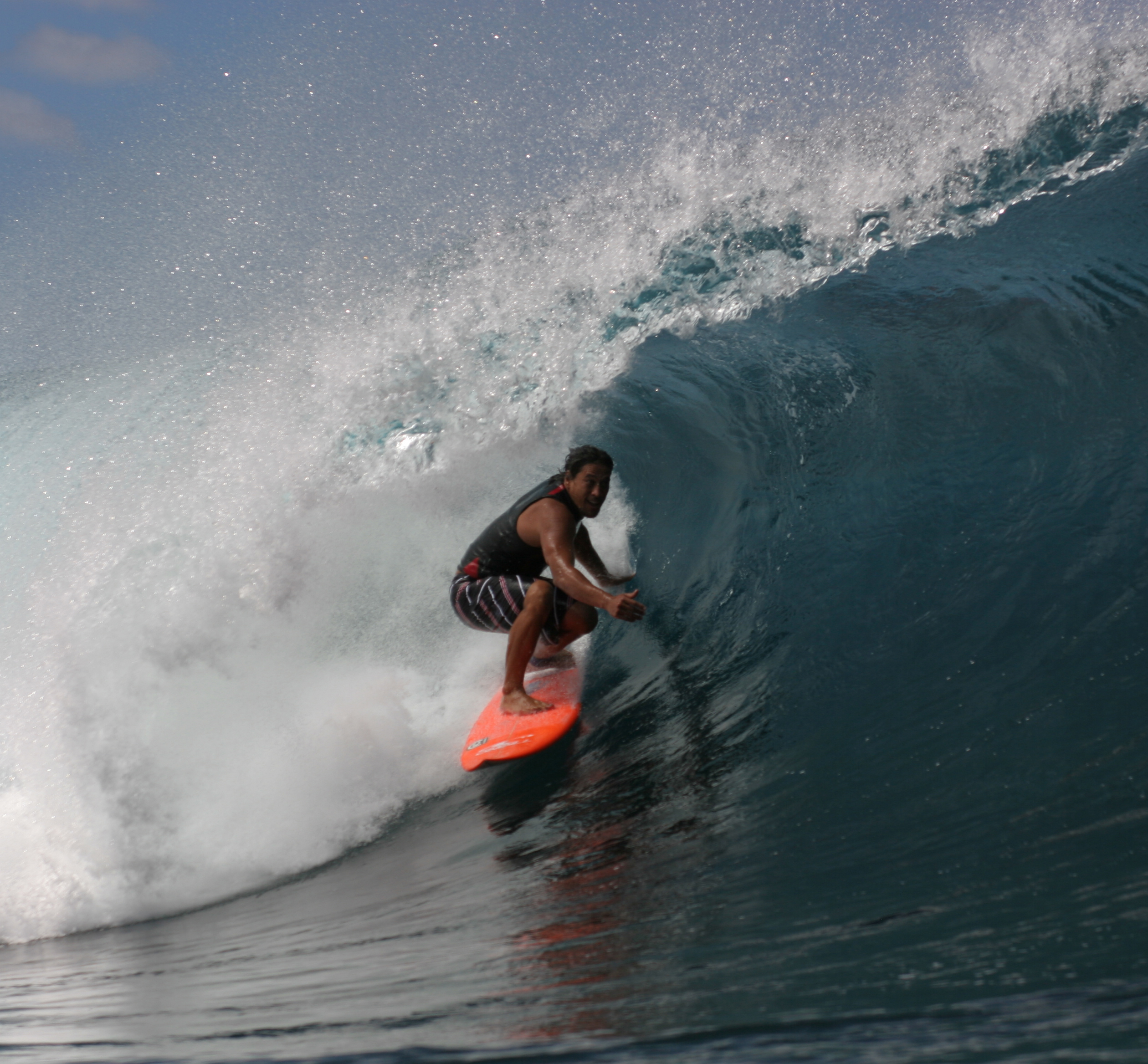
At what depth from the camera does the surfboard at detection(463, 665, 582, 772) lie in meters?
3.98

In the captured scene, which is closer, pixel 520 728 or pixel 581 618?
pixel 520 728

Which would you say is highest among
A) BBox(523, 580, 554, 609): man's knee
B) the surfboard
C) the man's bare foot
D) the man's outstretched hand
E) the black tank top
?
the black tank top

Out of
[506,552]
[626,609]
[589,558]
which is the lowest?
[626,609]

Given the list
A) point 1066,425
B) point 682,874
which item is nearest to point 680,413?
point 1066,425

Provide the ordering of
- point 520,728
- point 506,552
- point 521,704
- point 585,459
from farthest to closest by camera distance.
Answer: point 506,552, point 521,704, point 520,728, point 585,459

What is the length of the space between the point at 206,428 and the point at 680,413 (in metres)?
4.11

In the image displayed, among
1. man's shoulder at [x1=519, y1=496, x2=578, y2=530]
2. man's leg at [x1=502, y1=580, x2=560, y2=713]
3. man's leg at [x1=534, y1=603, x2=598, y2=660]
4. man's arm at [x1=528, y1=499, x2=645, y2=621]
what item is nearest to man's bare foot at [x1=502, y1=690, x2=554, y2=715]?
man's leg at [x1=502, y1=580, x2=560, y2=713]

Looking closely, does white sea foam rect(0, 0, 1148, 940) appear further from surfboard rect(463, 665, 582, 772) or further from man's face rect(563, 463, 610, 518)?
man's face rect(563, 463, 610, 518)

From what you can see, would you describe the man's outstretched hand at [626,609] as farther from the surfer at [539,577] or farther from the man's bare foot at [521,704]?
the man's bare foot at [521,704]

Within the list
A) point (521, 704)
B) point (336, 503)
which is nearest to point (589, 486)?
point (521, 704)

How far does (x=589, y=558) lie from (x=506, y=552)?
0.61m

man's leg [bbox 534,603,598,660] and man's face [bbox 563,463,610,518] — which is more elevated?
man's face [bbox 563,463,610,518]

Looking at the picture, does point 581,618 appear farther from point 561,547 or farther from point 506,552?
point 561,547

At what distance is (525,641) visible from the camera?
418 cm
